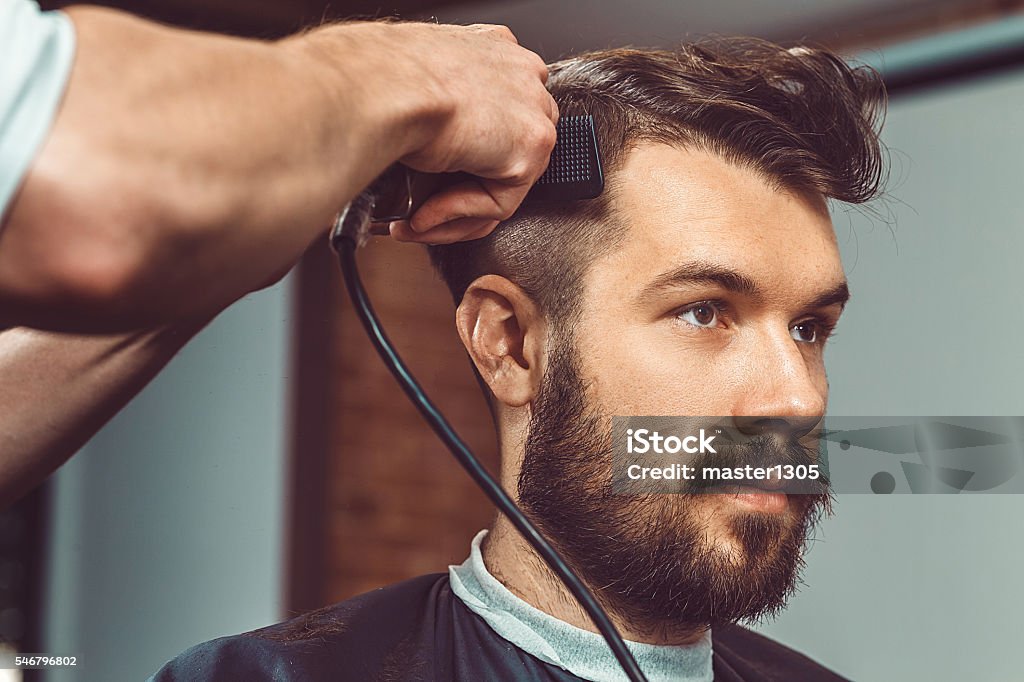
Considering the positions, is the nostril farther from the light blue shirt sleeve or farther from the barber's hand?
the light blue shirt sleeve

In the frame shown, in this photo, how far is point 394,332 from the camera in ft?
4.99

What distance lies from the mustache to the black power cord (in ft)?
0.76

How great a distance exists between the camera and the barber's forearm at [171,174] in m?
0.55

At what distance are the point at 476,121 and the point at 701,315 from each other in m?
0.43

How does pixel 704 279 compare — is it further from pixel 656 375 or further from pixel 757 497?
pixel 757 497

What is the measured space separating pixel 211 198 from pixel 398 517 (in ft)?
6.46

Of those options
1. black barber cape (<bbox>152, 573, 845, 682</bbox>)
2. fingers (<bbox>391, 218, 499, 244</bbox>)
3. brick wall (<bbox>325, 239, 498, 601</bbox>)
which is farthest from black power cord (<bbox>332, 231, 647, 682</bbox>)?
brick wall (<bbox>325, 239, 498, 601</bbox>)

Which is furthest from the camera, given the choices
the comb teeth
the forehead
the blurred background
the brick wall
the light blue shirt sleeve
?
the brick wall

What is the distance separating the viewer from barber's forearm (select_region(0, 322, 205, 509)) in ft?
3.15

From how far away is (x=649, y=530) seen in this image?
3.79ft

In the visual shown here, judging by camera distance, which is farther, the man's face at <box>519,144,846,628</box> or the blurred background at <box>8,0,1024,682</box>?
the blurred background at <box>8,0,1024,682</box>

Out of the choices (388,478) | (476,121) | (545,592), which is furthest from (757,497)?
(388,478)

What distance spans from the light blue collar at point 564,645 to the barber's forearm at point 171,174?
2.11ft

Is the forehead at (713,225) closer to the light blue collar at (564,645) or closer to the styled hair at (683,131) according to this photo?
the styled hair at (683,131)
